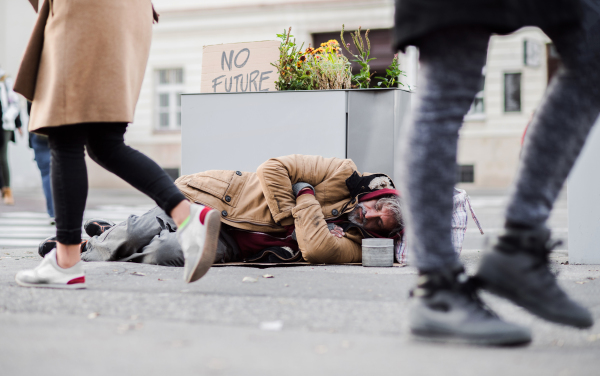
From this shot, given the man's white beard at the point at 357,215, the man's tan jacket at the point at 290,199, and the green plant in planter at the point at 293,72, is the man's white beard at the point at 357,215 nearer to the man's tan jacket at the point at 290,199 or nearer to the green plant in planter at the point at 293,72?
the man's tan jacket at the point at 290,199

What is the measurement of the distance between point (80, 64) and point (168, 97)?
49.5 feet

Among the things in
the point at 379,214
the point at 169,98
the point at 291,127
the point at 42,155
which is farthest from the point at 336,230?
the point at 169,98

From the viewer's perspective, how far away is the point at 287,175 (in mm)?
3795

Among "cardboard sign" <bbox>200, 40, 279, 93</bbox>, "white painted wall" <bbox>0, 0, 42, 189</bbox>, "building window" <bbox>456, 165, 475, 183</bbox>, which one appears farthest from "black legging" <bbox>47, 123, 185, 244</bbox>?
"white painted wall" <bbox>0, 0, 42, 189</bbox>

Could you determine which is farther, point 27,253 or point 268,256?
point 27,253

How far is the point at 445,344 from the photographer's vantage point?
1705 millimetres

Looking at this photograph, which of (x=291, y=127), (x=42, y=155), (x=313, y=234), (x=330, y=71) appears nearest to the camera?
(x=313, y=234)

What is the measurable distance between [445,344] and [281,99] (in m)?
3.03

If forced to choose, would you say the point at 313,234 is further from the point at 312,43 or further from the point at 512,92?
the point at 512,92

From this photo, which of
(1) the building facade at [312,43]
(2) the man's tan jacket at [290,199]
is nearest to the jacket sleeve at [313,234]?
(2) the man's tan jacket at [290,199]

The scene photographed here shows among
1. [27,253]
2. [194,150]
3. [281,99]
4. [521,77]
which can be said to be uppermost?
[521,77]

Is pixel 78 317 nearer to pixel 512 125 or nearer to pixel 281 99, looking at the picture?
pixel 281 99

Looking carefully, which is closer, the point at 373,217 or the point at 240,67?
the point at 373,217

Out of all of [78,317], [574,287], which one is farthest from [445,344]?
[574,287]
